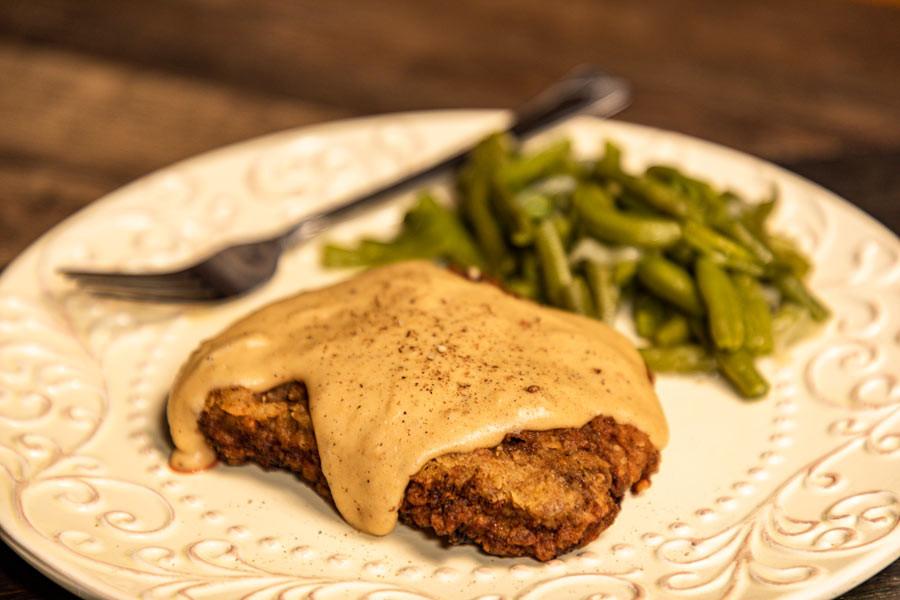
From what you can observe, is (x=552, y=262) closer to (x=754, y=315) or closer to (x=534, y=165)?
(x=534, y=165)

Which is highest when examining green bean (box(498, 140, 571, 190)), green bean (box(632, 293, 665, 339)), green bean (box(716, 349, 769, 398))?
green bean (box(498, 140, 571, 190))

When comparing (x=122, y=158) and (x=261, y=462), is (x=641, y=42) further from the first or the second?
(x=261, y=462)

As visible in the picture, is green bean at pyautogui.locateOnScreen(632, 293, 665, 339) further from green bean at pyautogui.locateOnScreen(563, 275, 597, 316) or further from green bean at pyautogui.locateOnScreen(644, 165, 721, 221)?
green bean at pyautogui.locateOnScreen(644, 165, 721, 221)

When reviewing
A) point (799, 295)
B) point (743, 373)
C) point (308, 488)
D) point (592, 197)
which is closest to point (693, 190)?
point (592, 197)

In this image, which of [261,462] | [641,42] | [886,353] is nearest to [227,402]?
[261,462]

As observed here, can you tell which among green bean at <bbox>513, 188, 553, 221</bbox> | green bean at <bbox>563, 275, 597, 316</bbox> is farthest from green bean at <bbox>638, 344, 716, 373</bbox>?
green bean at <bbox>513, 188, 553, 221</bbox>

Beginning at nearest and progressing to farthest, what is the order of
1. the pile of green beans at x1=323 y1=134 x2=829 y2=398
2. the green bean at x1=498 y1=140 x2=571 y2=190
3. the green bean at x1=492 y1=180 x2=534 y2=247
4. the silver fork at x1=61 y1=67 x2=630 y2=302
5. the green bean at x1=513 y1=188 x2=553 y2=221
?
the pile of green beans at x1=323 y1=134 x2=829 y2=398 < the silver fork at x1=61 y1=67 x2=630 y2=302 < the green bean at x1=492 y1=180 x2=534 y2=247 < the green bean at x1=513 y1=188 x2=553 y2=221 < the green bean at x1=498 y1=140 x2=571 y2=190
